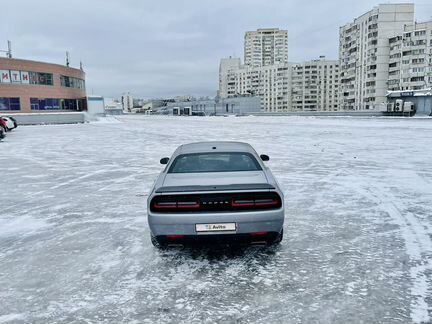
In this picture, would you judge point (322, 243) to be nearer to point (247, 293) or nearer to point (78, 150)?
point (247, 293)

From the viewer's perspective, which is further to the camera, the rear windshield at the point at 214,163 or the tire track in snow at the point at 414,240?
the rear windshield at the point at 214,163

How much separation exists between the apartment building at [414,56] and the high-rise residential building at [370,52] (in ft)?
10.1

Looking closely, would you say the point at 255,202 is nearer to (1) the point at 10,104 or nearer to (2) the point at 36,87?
(1) the point at 10,104

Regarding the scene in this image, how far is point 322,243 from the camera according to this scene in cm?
510

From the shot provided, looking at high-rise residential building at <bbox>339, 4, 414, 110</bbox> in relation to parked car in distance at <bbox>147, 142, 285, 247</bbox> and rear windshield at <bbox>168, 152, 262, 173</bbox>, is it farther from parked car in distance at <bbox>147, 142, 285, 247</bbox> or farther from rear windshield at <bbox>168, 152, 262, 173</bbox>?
parked car in distance at <bbox>147, 142, 285, 247</bbox>

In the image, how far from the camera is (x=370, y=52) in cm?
9538

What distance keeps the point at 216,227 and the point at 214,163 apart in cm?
143

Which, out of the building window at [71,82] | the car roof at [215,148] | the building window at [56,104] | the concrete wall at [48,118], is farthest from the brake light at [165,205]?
the building window at [71,82]

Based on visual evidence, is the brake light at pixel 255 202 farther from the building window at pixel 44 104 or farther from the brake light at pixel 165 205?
the building window at pixel 44 104

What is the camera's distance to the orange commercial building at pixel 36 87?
50.5m

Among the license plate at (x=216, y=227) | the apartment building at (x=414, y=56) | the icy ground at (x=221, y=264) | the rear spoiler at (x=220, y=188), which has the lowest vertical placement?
the icy ground at (x=221, y=264)

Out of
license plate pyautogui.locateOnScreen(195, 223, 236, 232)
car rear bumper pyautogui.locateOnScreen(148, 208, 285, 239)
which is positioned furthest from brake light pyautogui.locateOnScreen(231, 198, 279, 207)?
license plate pyautogui.locateOnScreen(195, 223, 236, 232)

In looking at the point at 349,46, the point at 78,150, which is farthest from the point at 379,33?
the point at 78,150

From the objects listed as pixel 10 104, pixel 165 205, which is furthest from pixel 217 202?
pixel 10 104
